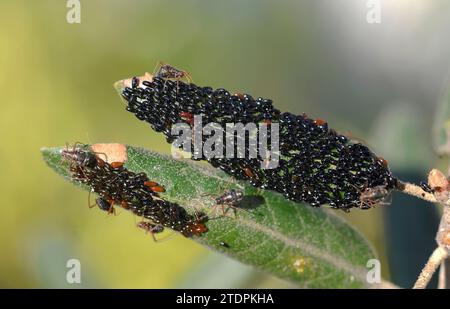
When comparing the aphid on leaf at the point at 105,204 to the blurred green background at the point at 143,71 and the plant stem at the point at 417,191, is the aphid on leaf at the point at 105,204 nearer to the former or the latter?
the plant stem at the point at 417,191

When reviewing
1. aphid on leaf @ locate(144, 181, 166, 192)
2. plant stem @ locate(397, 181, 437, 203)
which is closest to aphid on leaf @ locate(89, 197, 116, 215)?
aphid on leaf @ locate(144, 181, 166, 192)

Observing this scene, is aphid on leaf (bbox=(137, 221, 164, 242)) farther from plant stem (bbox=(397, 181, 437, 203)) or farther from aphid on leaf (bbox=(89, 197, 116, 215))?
plant stem (bbox=(397, 181, 437, 203))

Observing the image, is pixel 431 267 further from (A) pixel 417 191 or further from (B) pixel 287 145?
(B) pixel 287 145

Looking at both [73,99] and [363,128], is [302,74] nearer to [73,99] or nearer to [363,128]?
[363,128]

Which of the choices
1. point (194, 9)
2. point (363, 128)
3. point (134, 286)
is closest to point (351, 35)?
point (363, 128)

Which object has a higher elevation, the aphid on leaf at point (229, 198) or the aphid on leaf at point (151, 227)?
the aphid on leaf at point (229, 198)

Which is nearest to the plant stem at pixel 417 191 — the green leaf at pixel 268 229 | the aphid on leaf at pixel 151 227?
the green leaf at pixel 268 229
